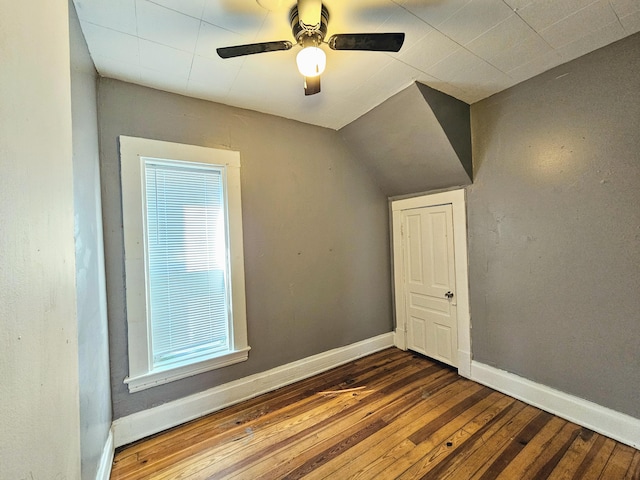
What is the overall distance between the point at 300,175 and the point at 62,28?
6.29ft

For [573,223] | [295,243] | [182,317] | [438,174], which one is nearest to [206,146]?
[295,243]

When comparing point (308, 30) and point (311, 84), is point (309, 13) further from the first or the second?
point (311, 84)

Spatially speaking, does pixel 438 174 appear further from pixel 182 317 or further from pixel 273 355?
pixel 182 317

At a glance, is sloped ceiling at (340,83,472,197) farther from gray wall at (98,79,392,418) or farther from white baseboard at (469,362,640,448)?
white baseboard at (469,362,640,448)

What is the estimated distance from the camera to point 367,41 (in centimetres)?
134

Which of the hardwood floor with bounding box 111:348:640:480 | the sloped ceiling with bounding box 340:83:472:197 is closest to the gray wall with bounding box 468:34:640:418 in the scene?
the sloped ceiling with bounding box 340:83:472:197

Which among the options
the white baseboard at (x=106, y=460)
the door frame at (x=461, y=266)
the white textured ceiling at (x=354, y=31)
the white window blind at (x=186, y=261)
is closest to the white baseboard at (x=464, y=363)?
the door frame at (x=461, y=266)

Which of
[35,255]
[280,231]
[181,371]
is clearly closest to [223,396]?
[181,371]

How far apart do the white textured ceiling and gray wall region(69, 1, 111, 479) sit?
0.28 meters

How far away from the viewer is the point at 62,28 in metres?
1.00

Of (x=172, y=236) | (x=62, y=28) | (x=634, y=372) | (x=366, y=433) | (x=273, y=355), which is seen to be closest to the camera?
(x=62, y=28)

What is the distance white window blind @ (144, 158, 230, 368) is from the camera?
206cm

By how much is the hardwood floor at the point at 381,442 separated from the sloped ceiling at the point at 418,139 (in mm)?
2063

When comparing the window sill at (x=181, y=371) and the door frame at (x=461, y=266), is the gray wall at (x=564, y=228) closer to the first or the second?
the door frame at (x=461, y=266)
